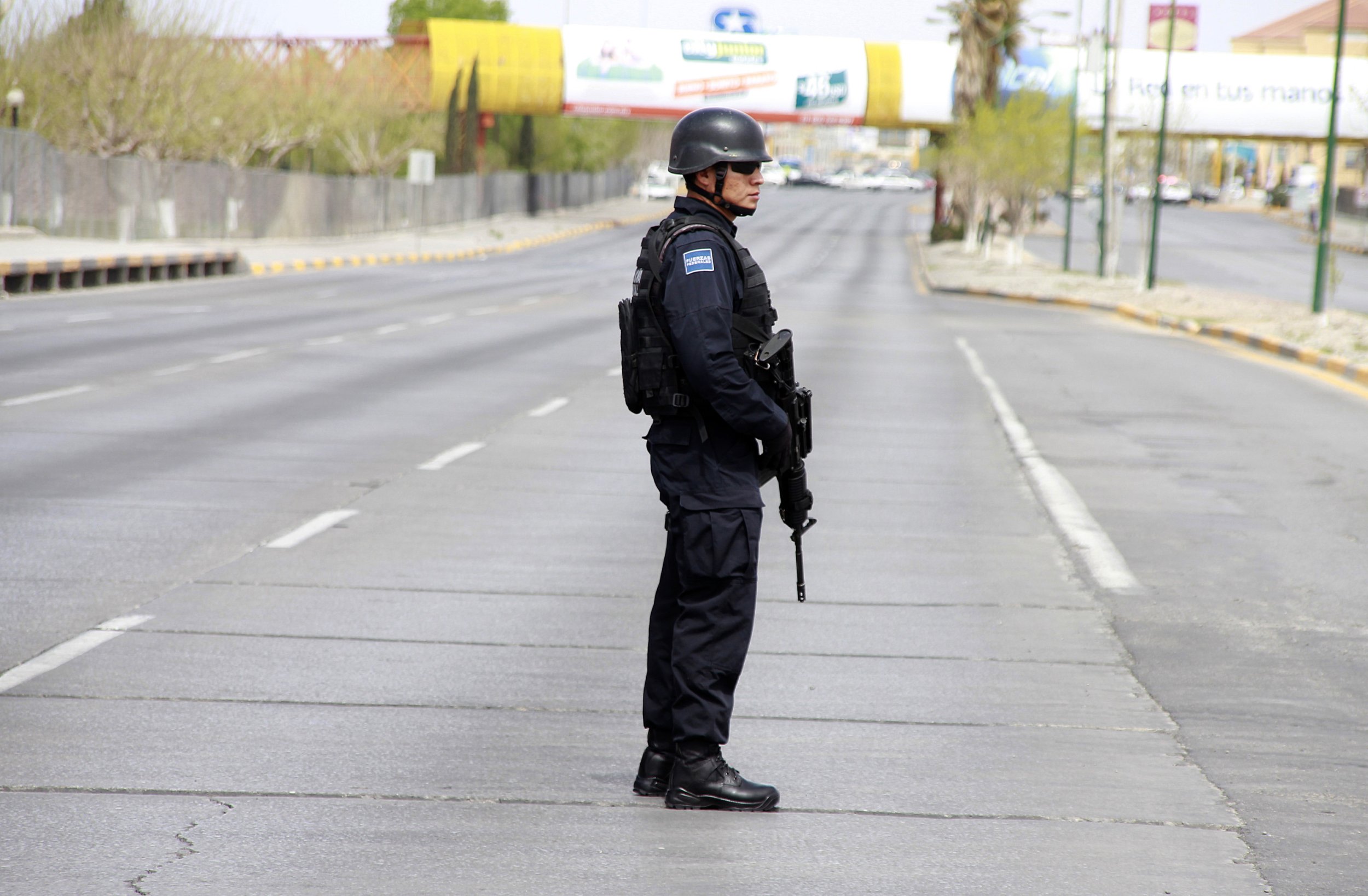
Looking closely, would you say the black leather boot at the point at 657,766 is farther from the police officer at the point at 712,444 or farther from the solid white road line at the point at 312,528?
the solid white road line at the point at 312,528

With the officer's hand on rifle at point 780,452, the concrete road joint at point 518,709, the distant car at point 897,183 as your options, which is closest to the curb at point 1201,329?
the concrete road joint at point 518,709

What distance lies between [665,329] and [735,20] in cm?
12716

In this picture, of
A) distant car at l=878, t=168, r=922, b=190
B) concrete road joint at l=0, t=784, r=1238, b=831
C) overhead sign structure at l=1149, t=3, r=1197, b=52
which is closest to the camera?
concrete road joint at l=0, t=784, r=1238, b=831

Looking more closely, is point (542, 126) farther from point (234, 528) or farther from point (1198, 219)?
point (234, 528)

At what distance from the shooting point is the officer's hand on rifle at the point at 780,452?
4902 millimetres

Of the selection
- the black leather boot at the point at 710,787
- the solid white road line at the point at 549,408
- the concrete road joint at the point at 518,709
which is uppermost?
the black leather boot at the point at 710,787

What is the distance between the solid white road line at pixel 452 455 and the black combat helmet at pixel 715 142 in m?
7.70

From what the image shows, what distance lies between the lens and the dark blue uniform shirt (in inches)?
186

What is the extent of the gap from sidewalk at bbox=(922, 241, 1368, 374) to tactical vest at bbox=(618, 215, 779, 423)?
20823 mm

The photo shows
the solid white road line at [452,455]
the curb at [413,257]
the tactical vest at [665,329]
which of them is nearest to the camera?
the tactical vest at [665,329]

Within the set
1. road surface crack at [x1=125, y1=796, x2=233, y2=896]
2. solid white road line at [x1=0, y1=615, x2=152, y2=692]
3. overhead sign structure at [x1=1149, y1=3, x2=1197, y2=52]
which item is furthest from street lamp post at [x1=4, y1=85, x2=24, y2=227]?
overhead sign structure at [x1=1149, y1=3, x2=1197, y2=52]

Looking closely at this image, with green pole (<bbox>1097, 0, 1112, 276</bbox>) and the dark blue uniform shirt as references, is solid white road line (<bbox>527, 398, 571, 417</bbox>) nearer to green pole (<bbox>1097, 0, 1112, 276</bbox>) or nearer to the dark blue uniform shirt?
the dark blue uniform shirt

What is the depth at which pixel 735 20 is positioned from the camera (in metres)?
128

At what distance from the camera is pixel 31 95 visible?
5022 centimetres
